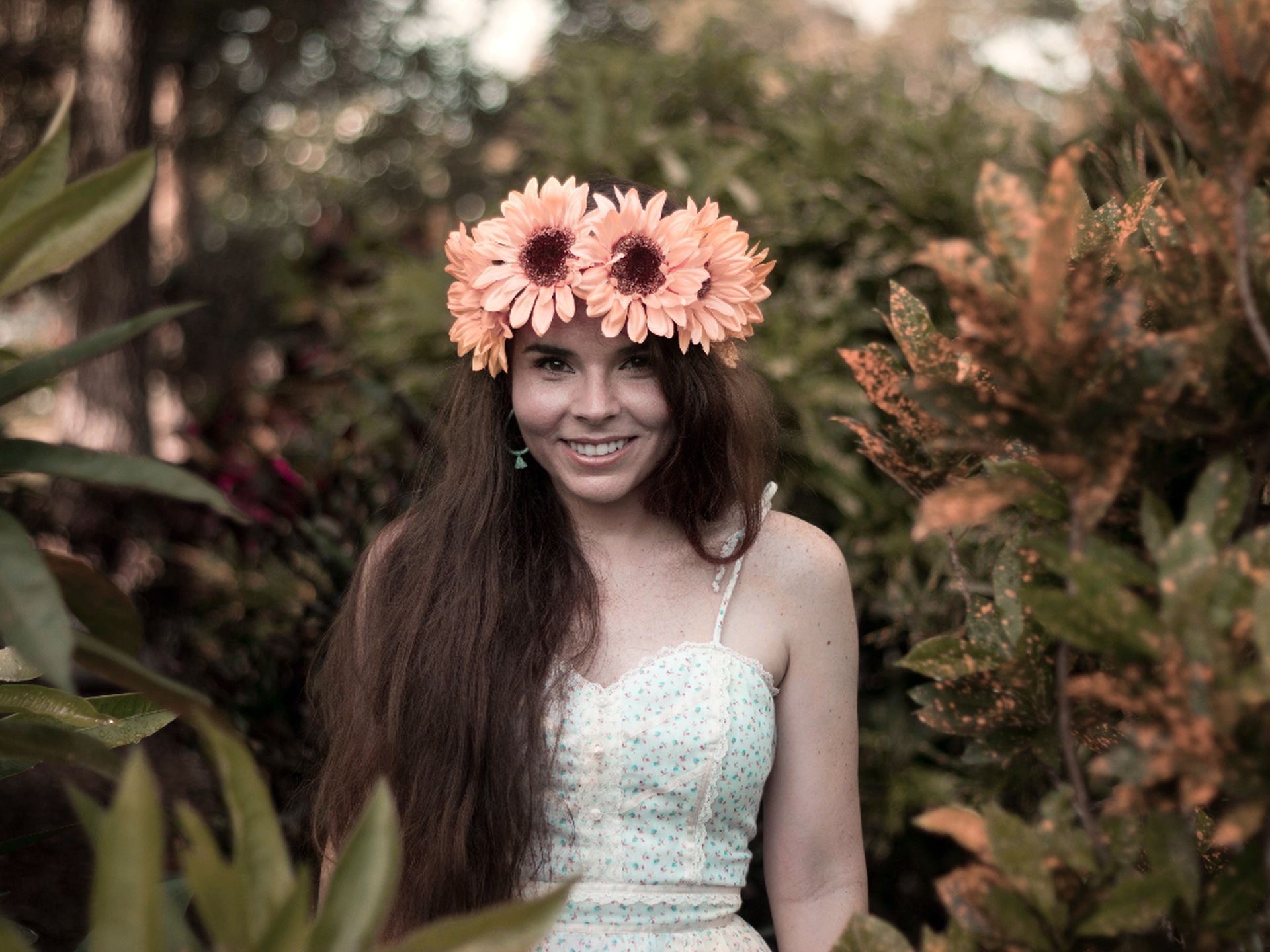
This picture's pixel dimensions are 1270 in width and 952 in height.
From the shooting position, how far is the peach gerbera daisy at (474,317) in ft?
6.70

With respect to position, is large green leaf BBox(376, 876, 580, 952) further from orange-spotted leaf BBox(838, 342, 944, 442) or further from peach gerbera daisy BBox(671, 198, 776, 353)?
peach gerbera daisy BBox(671, 198, 776, 353)

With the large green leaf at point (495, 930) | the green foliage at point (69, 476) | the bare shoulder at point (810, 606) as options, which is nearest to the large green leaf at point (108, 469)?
the green foliage at point (69, 476)

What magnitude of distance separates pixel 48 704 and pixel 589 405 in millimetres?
953

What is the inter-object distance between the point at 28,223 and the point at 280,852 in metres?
0.60

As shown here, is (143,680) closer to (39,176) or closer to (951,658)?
(39,176)

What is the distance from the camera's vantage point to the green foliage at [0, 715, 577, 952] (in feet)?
2.66

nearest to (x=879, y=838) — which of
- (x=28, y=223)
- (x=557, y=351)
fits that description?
(x=557, y=351)

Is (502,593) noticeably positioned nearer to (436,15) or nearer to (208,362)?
(208,362)

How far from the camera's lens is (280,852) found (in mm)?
913

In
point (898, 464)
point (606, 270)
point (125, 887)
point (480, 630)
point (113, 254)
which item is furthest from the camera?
point (113, 254)

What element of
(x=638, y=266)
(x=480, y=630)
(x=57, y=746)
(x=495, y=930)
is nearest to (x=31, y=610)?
(x=57, y=746)

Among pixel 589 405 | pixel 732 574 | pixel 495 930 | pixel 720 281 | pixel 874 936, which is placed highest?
pixel 720 281

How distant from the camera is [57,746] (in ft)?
3.56

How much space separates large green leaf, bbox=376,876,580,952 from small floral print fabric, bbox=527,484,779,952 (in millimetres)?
1068
